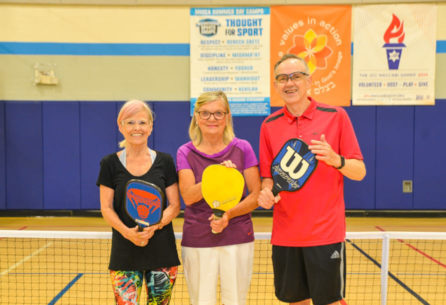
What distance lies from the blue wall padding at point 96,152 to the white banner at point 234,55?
0.65 metres

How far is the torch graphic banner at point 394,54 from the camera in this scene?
30.9 ft

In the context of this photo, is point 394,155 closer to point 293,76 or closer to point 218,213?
point 293,76

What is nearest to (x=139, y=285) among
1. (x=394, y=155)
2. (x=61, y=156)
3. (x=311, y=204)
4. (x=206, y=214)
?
(x=206, y=214)

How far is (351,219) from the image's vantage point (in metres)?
9.50

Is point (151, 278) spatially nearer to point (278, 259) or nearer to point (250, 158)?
point (278, 259)

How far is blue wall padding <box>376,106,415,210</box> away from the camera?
31.8 ft

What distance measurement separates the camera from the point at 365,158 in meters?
9.79

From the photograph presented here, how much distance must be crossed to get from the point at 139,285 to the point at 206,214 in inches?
27.6

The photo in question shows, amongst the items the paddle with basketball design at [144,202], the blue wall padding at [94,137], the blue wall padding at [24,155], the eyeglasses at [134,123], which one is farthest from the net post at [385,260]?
the blue wall padding at [24,155]

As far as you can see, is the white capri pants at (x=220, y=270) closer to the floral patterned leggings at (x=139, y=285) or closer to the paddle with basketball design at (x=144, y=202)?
the floral patterned leggings at (x=139, y=285)

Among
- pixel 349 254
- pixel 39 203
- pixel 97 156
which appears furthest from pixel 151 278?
pixel 39 203

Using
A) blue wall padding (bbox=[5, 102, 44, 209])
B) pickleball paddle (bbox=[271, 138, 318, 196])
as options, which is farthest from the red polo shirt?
blue wall padding (bbox=[5, 102, 44, 209])

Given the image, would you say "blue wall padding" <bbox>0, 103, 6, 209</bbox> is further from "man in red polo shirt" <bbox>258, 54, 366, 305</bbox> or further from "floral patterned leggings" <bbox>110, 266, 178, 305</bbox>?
"man in red polo shirt" <bbox>258, 54, 366, 305</bbox>

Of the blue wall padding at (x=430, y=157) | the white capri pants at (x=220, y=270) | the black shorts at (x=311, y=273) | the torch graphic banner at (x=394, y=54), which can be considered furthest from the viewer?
the blue wall padding at (x=430, y=157)
